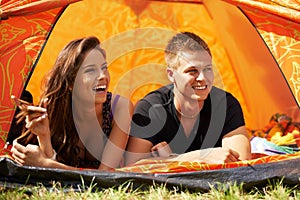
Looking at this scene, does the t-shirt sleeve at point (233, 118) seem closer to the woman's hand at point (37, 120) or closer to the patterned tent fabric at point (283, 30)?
the patterned tent fabric at point (283, 30)

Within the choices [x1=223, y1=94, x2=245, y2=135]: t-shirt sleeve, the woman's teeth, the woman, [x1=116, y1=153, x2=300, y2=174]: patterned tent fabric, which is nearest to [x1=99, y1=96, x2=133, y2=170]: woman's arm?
the woman

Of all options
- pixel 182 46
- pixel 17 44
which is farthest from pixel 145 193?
pixel 17 44

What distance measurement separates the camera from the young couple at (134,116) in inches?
93.9

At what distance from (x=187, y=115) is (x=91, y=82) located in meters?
0.44

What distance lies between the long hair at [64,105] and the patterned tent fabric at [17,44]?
147 mm

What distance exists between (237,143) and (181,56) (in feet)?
1.40

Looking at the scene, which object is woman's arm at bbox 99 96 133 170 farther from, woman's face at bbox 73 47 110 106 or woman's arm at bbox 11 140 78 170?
woman's arm at bbox 11 140 78 170

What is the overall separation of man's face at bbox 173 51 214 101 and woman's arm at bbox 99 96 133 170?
25 centimetres

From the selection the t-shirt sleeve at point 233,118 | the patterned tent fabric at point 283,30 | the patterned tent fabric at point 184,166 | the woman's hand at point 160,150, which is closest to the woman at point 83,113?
the woman's hand at point 160,150

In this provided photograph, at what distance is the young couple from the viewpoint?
2.38 m

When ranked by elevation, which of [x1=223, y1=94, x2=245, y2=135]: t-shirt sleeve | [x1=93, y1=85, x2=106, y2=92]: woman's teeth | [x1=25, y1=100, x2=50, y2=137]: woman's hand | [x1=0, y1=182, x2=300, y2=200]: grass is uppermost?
[x1=93, y1=85, x2=106, y2=92]: woman's teeth

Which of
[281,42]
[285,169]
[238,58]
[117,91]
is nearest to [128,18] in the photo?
[117,91]

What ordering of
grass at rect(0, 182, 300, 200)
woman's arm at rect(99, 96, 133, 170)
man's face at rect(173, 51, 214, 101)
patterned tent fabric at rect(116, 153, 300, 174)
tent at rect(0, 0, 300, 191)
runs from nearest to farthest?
1. grass at rect(0, 182, 300, 200)
2. patterned tent fabric at rect(116, 153, 300, 174)
3. woman's arm at rect(99, 96, 133, 170)
4. man's face at rect(173, 51, 214, 101)
5. tent at rect(0, 0, 300, 191)

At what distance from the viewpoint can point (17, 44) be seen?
8.29 feet
